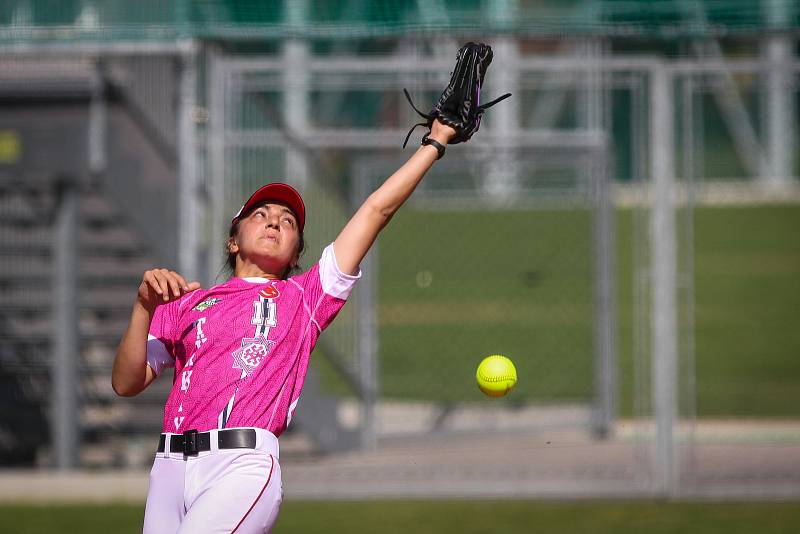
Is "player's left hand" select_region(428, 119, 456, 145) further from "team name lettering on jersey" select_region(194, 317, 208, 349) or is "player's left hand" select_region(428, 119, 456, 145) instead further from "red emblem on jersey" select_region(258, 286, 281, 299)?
"team name lettering on jersey" select_region(194, 317, 208, 349)

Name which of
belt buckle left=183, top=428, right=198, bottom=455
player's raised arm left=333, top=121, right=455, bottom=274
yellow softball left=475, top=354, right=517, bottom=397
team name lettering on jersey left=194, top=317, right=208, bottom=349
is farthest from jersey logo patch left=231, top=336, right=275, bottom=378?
yellow softball left=475, top=354, right=517, bottom=397

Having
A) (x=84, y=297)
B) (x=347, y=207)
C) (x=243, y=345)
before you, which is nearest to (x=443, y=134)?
(x=243, y=345)

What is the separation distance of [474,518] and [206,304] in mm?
4550

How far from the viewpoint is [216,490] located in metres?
4.13

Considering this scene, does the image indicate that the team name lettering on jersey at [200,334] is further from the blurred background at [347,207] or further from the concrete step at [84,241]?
the concrete step at [84,241]

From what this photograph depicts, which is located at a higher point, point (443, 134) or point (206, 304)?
point (443, 134)

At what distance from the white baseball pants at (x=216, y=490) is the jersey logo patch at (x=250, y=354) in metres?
0.22

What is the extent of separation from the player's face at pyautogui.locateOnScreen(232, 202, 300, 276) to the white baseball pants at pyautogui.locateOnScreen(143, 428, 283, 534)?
64 cm

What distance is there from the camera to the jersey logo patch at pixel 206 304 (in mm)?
4500

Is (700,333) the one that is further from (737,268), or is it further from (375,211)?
(375,211)

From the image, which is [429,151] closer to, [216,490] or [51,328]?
[216,490]

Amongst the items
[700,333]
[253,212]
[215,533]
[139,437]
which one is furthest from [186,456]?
[700,333]

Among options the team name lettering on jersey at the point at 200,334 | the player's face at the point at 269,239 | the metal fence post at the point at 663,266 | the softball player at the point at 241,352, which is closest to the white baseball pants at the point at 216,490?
the softball player at the point at 241,352

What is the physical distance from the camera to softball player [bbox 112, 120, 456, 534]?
4.18m
